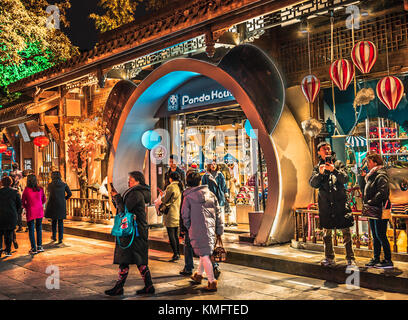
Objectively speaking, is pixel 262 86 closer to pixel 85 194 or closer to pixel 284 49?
pixel 284 49

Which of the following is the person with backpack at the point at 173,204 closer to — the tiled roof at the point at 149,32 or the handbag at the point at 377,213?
the handbag at the point at 377,213

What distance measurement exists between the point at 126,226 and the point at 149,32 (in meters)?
6.90

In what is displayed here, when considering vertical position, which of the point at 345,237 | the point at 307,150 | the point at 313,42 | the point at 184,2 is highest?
the point at 184,2

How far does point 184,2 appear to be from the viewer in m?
14.1

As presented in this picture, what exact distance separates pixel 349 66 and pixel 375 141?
6.09 feet

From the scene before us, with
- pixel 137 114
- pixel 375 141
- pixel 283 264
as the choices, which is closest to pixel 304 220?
pixel 283 264

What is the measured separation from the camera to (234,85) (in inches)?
418

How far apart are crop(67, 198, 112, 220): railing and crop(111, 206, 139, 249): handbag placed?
8.45m

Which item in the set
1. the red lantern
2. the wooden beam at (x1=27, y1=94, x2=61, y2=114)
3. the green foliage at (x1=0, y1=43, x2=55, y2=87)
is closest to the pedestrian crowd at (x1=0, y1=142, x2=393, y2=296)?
the wooden beam at (x1=27, y1=94, x2=61, y2=114)

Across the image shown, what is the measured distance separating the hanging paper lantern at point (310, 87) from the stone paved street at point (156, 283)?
3574 mm

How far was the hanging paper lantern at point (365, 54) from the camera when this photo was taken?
27.1ft

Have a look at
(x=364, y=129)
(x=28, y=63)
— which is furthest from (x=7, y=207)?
(x=28, y=63)

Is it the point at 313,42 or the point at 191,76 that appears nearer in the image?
the point at 313,42

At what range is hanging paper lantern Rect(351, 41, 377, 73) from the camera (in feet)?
27.1
